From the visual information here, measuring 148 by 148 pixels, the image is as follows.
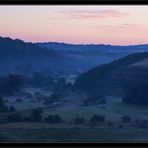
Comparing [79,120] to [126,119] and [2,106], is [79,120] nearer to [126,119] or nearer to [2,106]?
[126,119]

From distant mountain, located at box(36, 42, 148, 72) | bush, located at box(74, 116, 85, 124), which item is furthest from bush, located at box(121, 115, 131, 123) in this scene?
distant mountain, located at box(36, 42, 148, 72)

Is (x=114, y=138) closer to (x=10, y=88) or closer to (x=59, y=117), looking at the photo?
(x=59, y=117)

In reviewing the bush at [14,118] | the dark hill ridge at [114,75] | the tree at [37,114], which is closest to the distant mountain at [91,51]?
the dark hill ridge at [114,75]

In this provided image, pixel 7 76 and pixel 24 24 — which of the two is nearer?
pixel 7 76

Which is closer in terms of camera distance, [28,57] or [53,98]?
[53,98]

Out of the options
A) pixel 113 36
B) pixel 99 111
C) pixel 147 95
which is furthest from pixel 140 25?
pixel 99 111

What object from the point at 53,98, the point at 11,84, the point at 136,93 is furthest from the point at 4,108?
the point at 136,93
